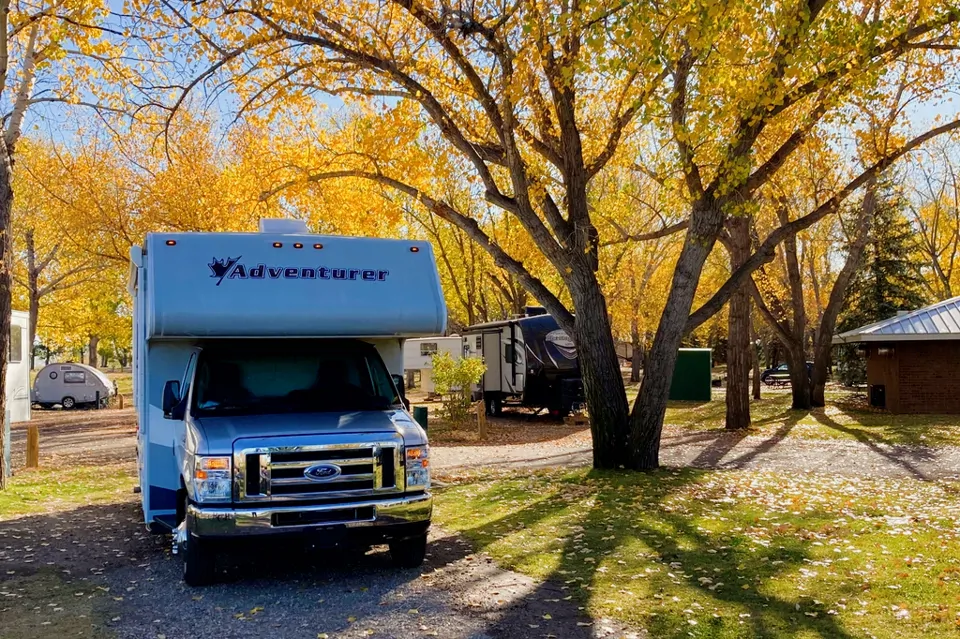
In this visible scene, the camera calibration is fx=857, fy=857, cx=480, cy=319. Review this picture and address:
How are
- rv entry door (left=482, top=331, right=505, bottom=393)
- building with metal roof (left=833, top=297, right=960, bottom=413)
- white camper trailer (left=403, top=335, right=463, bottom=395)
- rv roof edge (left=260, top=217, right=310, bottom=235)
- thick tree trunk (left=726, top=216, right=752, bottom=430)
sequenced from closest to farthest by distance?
rv roof edge (left=260, top=217, right=310, bottom=235), thick tree trunk (left=726, top=216, right=752, bottom=430), building with metal roof (left=833, top=297, right=960, bottom=413), rv entry door (left=482, top=331, right=505, bottom=393), white camper trailer (left=403, top=335, right=463, bottom=395)

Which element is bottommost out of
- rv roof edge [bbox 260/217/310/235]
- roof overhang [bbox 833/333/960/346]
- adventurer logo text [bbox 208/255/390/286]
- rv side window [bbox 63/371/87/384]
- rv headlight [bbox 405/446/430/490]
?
rv headlight [bbox 405/446/430/490]

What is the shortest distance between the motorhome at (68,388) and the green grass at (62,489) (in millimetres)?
19755

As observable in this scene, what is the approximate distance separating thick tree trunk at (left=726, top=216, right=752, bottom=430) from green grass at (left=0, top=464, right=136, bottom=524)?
13.5 metres

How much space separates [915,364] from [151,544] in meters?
22.4

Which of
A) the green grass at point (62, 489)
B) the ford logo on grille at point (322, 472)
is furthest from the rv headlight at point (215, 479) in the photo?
the green grass at point (62, 489)

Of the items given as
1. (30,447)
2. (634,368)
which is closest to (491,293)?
(634,368)

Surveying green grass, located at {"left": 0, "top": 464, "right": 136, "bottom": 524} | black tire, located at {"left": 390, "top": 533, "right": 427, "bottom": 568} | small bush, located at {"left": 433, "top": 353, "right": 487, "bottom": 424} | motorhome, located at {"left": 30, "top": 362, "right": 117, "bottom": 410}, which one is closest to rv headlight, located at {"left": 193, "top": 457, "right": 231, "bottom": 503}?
black tire, located at {"left": 390, "top": 533, "right": 427, "bottom": 568}

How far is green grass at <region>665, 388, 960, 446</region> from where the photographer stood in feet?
62.7

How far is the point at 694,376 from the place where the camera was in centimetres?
3206

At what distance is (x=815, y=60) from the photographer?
944 cm

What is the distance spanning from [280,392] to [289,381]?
0.14m

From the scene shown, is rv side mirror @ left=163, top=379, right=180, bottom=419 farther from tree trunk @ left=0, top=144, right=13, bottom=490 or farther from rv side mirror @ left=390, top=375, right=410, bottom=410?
tree trunk @ left=0, top=144, right=13, bottom=490

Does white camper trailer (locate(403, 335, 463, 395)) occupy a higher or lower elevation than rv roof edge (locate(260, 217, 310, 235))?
lower

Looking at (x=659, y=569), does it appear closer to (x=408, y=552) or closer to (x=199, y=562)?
(x=408, y=552)
